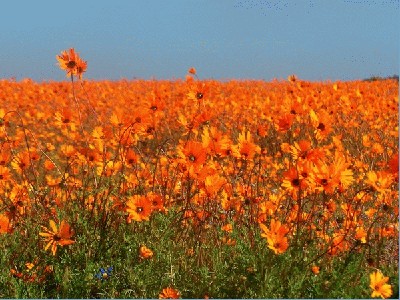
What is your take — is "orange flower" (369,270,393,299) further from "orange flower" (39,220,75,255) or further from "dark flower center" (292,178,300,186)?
"orange flower" (39,220,75,255)

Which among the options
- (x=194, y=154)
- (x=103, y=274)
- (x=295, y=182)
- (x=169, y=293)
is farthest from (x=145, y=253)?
(x=295, y=182)

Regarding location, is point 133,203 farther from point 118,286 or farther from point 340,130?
point 340,130

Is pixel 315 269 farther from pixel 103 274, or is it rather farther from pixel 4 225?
pixel 4 225

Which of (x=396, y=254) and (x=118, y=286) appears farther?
(x=396, y=254)

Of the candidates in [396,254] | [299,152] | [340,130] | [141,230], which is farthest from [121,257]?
[340,130]

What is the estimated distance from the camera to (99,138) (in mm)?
3855

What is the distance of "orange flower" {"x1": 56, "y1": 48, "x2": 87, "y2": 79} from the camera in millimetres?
3711

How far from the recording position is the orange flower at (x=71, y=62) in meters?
3.71

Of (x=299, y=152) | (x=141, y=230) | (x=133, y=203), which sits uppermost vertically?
(x=299, y=152)

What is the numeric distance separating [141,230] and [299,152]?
1161 millimetres

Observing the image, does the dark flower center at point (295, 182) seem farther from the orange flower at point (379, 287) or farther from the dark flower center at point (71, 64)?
the dark flower center at point (71, 64)

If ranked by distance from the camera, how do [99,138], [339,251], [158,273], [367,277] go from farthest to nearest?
[99,138] < [339,251] < [158,273] < [367,277]

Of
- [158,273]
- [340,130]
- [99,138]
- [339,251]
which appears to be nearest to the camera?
[158,273]

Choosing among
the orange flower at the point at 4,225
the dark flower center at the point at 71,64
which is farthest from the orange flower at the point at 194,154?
the orange flower at the point at 4,225
